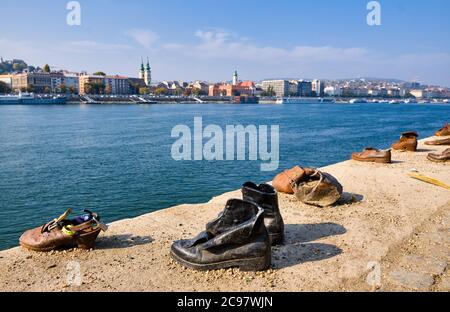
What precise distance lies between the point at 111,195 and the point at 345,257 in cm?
1237

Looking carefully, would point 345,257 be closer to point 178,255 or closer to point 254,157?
point 178,255

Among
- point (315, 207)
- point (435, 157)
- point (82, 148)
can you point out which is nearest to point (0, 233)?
point (315, 207)

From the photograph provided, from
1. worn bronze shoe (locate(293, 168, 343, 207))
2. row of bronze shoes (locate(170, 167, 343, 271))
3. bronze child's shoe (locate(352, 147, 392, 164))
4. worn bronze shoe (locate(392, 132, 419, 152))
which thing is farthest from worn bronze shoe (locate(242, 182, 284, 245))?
worn bronze shoe (locate(392, 132, 419, 152))

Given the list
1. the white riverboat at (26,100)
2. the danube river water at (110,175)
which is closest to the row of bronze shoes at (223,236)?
the danube river water at (110,175)

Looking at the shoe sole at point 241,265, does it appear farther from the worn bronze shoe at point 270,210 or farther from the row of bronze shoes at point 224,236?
the worn bronze shoe at point 270,210

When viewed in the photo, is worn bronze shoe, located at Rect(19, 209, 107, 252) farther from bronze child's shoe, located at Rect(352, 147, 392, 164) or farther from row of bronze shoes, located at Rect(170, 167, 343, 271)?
bronze child's shoe, located at Rect(352, 147, 392, 164)

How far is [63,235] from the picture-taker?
22.8 ft

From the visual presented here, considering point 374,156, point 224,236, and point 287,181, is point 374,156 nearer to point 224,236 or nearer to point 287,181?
point 287,181

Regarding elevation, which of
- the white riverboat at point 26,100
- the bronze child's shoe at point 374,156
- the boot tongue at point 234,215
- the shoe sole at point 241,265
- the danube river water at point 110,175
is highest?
the white riverboat at point 26,100

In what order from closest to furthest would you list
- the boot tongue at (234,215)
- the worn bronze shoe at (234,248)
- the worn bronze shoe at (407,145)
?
1. the worn bronze shoe at (234,248)
2. the boot tongue at (234,215)
3. the worn bronze shoe at (407,145)

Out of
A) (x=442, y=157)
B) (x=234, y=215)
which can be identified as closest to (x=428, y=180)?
(x=442, y=157)

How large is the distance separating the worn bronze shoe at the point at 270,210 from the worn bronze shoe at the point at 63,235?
274 cm

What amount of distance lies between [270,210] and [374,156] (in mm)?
10416

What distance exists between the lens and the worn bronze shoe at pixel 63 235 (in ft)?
22.7
